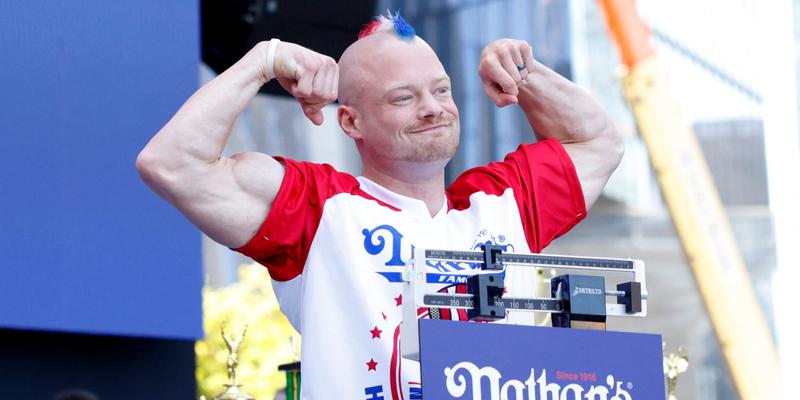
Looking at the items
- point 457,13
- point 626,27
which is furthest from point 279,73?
point 457,13

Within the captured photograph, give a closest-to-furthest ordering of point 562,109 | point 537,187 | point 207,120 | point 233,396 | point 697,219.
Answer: point 207,120 < point 537,187 < point 562,109 < point 233,396 < point 697,219

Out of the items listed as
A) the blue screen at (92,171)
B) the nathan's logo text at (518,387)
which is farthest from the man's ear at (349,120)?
the blue screen at (92,171)

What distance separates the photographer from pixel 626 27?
832 centimetres

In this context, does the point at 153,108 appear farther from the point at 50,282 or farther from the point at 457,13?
the point at 457,13

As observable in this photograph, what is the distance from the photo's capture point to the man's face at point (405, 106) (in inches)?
84.2

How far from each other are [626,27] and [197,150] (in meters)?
6.71

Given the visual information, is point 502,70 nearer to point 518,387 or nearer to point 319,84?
point 319,84

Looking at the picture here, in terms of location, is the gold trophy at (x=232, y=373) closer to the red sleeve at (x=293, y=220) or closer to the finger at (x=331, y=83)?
the red sleeve at (x=293, y=220)

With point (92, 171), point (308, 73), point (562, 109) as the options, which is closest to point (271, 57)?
point (308, 73)

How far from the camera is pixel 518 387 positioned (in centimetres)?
162

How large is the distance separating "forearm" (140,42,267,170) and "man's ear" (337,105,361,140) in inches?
9.0

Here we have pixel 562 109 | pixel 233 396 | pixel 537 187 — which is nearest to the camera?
pixel 537 187

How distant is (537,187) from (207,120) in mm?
694

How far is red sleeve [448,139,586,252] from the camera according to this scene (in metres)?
2.32
